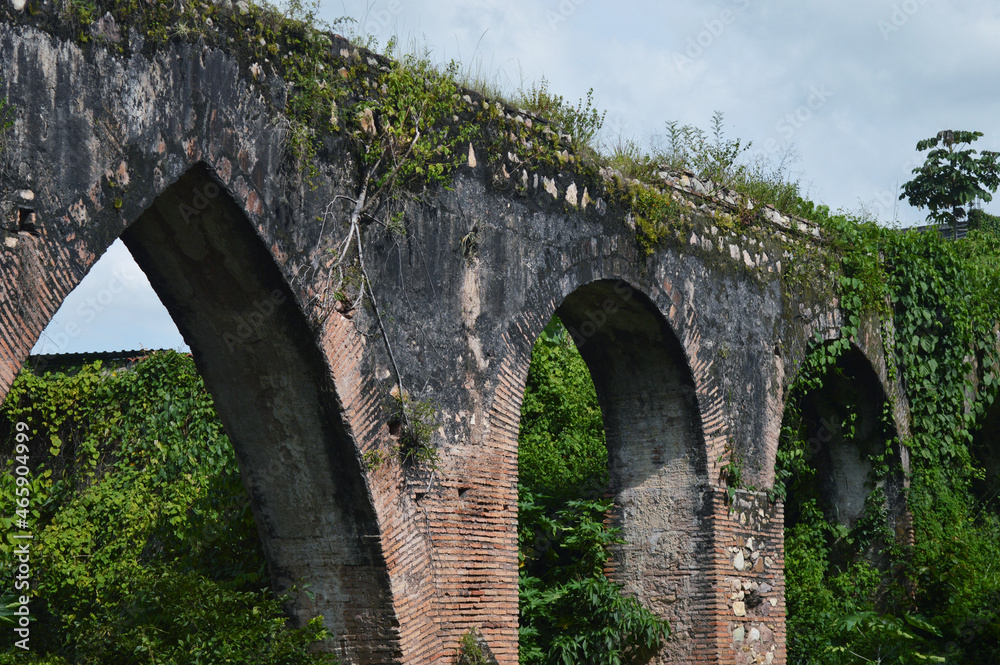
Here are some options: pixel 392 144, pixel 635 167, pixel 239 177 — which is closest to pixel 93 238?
pixel 239 177

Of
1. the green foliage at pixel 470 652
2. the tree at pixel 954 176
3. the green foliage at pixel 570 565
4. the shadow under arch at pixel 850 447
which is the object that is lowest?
the green foliage at pixel 470 652

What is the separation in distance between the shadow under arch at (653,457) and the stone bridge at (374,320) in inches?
0.7

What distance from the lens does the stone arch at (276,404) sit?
16.5 ft

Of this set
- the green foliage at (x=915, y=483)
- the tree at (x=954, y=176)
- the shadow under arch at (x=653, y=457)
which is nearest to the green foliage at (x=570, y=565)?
the shadow under arch at (x=653, y=457)

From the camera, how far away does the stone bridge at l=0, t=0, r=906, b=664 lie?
166 inches

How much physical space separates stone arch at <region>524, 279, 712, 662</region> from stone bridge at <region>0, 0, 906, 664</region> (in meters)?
0.02

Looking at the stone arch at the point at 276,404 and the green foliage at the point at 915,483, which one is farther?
the green foliage at the point at 915,483

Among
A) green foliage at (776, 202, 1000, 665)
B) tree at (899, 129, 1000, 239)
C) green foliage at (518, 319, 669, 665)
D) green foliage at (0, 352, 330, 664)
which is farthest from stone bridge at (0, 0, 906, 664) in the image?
tree at (899, 129, 1000, 239)

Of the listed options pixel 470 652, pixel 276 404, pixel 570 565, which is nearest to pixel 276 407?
pixel 276 404

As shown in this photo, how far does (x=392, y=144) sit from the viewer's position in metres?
5.68

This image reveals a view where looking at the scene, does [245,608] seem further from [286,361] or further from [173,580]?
[286,361]

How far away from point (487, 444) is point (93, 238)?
2.72m

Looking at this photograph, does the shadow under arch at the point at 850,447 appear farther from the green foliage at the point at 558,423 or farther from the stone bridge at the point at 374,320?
the stone bridge at the point at 374,320

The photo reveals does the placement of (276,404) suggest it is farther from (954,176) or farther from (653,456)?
(954,176)
